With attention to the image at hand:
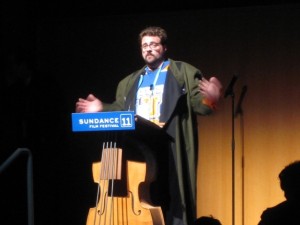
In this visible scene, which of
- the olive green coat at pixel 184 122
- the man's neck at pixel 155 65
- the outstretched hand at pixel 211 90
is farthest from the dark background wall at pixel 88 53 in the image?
the outstretched hand at pixel 211 90

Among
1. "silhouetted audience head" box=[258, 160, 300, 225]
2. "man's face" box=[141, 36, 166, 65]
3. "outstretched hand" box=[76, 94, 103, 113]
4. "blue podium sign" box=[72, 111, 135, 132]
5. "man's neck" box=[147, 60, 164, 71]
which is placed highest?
"man's face" box=[141, 36, 166, 65]

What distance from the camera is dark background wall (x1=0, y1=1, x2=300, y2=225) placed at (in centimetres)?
405

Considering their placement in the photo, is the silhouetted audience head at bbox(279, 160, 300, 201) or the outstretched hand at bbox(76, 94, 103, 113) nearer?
the silhouetted audience head at bbox(279, 160, 300, 201)

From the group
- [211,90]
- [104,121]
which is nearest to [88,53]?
[211,90]

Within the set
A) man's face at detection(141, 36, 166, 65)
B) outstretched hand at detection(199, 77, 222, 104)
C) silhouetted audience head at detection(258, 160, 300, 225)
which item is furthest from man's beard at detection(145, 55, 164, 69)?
silhouetted audience head at detection(258, 160, 300, 225)

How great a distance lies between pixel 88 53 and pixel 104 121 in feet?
7.10

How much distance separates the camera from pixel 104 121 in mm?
3119

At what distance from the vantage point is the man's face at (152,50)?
147 inches

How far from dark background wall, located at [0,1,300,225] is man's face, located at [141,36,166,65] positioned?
26.7 inches

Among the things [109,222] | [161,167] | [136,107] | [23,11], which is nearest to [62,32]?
[23,11]

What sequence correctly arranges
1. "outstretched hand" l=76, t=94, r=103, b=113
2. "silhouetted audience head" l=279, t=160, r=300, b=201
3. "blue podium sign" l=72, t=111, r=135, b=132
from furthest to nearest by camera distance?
"outstretched hand" l=76, t=94, r=103, b=113, "blue podium sign" l=72, t=111, r=135, b=132, "silhouetted audience head" l=279, t=160, r=300, b=201

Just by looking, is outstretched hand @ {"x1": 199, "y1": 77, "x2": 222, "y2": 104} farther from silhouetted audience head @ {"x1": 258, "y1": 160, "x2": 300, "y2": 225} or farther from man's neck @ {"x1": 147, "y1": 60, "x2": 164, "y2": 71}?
silhouetted audience head @ {"x1": 258, "y1": 160, "x2": 300, "y2": 225}

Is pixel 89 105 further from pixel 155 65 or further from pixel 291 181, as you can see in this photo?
pixel 291 181

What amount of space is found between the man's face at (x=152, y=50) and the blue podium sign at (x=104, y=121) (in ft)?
2.43
